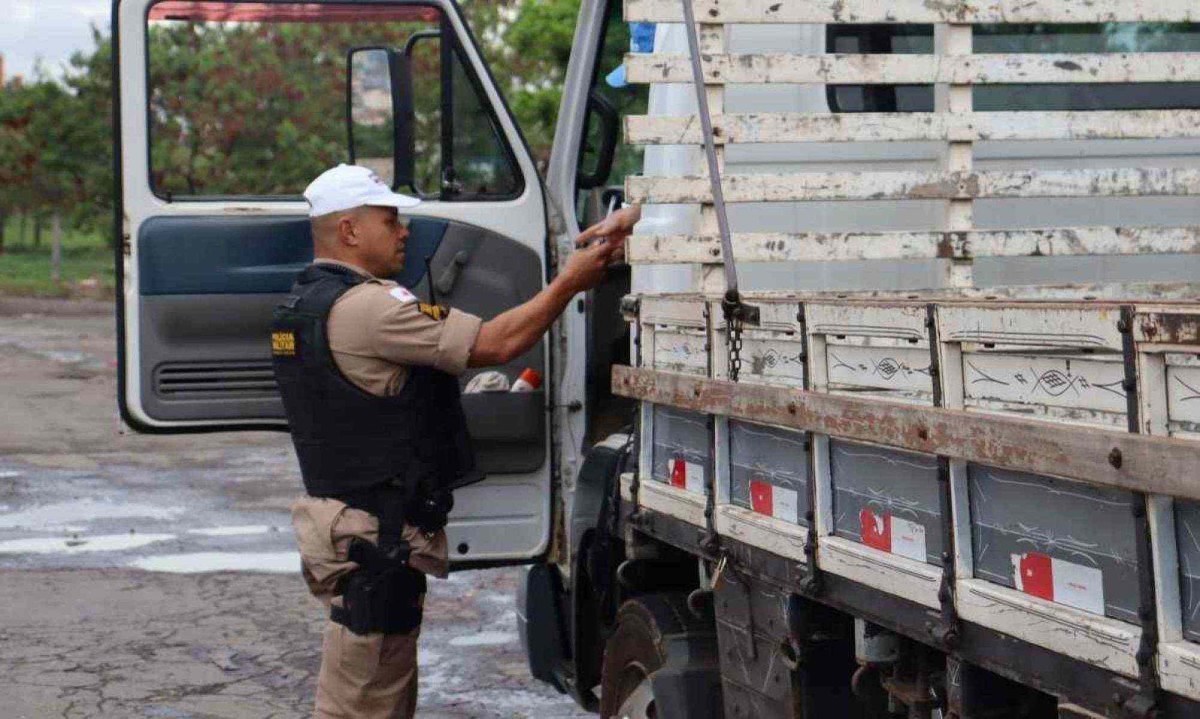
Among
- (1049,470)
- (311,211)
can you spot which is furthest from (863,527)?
(311,211)

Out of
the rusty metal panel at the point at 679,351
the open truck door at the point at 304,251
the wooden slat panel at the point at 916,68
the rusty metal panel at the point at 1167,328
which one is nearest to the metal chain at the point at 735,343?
the rusty metal panel at the point at 679,351

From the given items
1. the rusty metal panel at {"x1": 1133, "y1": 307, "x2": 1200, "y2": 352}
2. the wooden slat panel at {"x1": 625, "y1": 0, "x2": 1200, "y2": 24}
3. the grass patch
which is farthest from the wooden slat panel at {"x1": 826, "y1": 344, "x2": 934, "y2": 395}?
the grass patch

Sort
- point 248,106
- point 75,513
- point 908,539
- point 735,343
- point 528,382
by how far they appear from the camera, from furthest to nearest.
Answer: point 248,106, point 75,513, point 528,382, point 735,343, point 908,539

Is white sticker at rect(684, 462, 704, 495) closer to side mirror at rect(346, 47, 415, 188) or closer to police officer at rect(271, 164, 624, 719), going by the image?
police officer at rect(271, 164, 624, 719)

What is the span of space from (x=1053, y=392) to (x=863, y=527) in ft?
2.44

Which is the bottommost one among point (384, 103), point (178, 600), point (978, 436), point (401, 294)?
point (178, 600)

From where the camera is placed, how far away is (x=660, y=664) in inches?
176

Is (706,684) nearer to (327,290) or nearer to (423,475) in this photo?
(423,475)

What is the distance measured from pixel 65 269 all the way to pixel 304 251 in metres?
37.0

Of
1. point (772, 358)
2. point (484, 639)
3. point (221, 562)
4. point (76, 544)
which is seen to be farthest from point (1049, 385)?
point (76, 544)

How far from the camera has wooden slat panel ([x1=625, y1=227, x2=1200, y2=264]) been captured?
4.28 m

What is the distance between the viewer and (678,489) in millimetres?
4199

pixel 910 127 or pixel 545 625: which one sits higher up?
pixel 910 127

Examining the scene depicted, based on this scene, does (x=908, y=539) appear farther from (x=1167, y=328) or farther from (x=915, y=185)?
(x=915, y=185)
